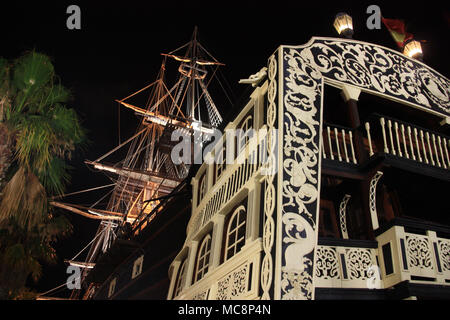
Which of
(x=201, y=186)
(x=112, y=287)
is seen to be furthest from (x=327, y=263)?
(x=112, y=287)

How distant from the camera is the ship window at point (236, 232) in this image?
699 centimetres

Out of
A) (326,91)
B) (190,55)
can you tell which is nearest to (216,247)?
(326,91)

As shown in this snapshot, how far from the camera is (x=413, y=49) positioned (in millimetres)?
10398

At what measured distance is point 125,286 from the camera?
17.7m

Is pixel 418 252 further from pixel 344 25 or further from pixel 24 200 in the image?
pixel 24 200

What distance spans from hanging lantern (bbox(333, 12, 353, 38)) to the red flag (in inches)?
90.2

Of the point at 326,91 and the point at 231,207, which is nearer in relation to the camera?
the point at 231,207

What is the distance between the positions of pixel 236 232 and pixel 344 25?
5966 millimetres

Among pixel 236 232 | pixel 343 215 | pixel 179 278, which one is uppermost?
pixel 343 215

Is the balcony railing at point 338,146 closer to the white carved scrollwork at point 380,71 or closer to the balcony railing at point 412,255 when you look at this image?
the white carved scrollwork at point 380,71
